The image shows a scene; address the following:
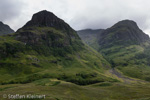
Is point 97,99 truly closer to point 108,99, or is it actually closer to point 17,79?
point 108,99

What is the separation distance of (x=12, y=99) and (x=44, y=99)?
17.0 meters

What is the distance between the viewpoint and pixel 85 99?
99.8 meters

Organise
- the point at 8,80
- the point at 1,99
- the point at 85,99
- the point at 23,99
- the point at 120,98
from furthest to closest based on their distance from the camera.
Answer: the point at 8,80 < the point at 120,98 < the point at 85,99 < the point at 23,99 < the point at 1,99

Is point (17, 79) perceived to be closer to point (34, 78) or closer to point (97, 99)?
point (34, 78)

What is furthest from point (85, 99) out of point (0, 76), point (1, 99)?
point (0, 76)

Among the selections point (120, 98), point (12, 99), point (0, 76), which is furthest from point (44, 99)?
point (0, 76)

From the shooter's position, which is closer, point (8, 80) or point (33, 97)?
point (33, 97)

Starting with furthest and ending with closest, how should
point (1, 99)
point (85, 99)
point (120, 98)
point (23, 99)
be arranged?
point (120, 98) → point (85, 99) → point (23, 99) → point (1, 99)

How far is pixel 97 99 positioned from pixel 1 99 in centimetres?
7115

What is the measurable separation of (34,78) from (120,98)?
14014 centimetres

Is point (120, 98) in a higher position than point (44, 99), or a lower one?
lower

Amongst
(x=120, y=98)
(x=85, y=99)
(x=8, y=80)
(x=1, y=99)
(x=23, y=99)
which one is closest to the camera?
(x=1, y=99)

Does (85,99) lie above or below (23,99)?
below

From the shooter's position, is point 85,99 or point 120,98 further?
point 120,98
